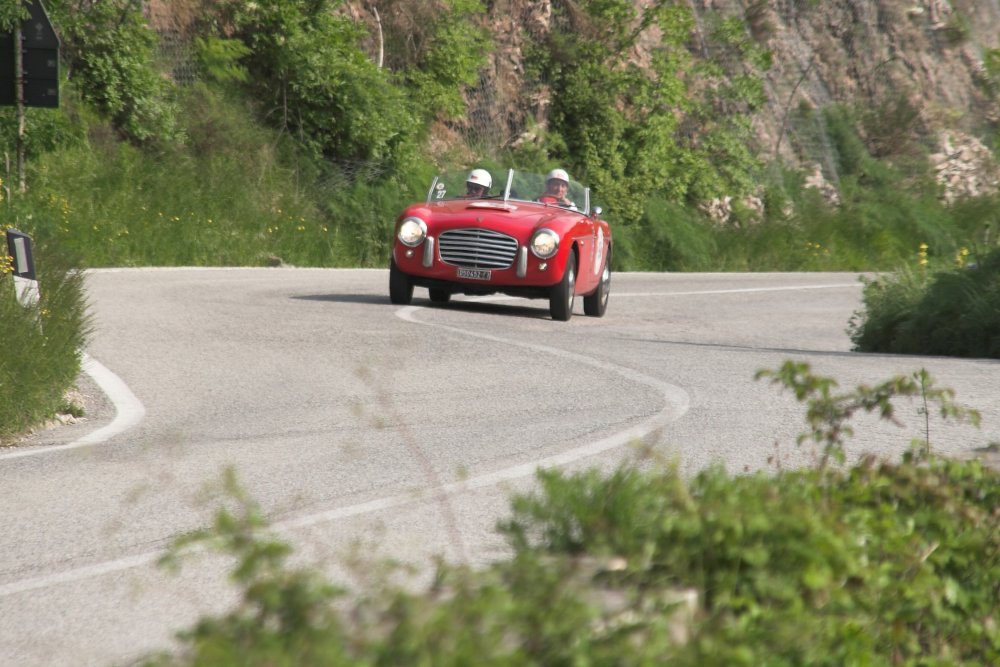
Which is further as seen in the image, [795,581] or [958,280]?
[958,280]

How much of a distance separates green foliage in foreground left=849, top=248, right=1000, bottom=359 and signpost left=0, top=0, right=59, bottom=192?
1234cm

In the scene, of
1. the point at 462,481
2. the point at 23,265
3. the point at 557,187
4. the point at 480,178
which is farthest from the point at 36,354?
the point at 557,187

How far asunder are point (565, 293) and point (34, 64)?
1022cm

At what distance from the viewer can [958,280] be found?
14008 millimetres

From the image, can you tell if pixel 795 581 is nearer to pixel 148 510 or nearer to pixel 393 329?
pixel 148 510

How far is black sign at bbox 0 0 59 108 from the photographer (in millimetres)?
21781

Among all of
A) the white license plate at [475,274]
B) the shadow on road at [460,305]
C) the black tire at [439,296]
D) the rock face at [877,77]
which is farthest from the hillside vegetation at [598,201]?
the black tire at [439,296]

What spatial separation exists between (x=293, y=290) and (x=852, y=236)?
23300 mm

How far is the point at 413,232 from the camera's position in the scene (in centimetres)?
1575

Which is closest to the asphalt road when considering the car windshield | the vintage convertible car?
the vintage convertible car

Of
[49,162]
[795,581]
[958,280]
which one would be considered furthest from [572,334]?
[49,162]

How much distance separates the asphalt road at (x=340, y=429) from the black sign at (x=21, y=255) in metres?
0.84

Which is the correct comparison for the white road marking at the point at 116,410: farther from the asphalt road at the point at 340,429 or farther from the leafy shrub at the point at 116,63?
the leafy shrub at the point at 116,63

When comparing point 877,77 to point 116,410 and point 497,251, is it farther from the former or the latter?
point 116,410
